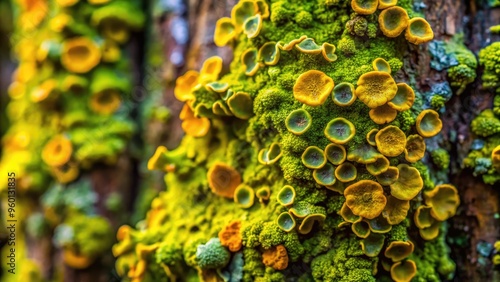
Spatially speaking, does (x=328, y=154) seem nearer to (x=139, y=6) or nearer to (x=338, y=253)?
(x=338, y=253)

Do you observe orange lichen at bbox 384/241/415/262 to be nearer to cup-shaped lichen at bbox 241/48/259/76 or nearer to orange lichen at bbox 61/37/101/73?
cup-shaped lichen at bbox 241/48/259/76

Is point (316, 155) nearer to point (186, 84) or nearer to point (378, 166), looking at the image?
point (378, 166)

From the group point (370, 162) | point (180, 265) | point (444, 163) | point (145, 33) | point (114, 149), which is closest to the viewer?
point (370, 162)

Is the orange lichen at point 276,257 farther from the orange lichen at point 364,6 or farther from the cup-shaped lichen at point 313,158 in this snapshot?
the orange lichen at point 364,6

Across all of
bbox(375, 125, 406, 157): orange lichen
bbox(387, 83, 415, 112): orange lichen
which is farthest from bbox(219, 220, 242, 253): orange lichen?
bbox(387, 83, 415, 112): orange lichen

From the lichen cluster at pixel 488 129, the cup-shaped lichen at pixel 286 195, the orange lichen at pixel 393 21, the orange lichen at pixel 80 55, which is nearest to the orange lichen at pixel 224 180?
the cup-shaped lichen at pixel 286 195

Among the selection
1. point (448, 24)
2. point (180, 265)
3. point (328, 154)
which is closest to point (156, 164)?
point (180, 265)
